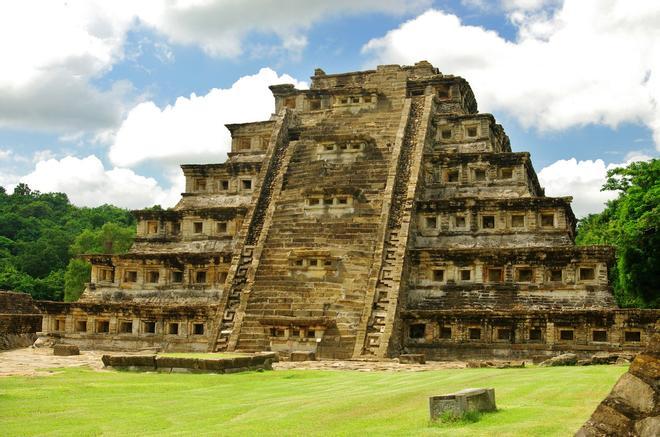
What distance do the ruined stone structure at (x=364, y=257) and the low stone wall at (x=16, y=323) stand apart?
106 centimetres

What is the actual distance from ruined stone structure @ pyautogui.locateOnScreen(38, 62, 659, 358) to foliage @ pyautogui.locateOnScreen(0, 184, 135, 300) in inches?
1080

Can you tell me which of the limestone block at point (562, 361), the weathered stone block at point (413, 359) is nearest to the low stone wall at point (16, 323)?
the weathered stone block at point (413, 359)

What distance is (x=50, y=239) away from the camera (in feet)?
244

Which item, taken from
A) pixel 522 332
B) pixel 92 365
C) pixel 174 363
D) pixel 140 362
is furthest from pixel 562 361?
pixel 92 365

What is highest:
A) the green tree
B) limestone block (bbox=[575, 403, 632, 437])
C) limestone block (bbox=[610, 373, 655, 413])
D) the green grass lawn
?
the green tree

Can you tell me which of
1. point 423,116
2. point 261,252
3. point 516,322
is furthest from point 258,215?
point 516,322

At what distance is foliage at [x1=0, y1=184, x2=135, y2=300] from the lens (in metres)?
61.9

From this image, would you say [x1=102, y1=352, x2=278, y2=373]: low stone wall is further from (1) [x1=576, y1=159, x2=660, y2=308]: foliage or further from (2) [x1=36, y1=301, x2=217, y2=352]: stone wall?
(1) [x1=576, y1=159, x2=660, y2=308]: foliage

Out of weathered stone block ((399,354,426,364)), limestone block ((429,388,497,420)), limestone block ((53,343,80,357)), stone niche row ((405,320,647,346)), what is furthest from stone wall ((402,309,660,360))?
limestone block ((429,388,497,420))

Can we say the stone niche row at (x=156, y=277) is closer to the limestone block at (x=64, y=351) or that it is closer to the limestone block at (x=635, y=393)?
the limestone block at (x=64, y=351)

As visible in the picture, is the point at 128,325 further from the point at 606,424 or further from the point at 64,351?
the point at 606,424

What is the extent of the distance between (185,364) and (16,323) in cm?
1535

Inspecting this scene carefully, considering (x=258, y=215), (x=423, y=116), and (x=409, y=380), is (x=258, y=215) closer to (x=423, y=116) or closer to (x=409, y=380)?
(x=423, y=116)

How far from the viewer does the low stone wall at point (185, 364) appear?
1831 centimetres
